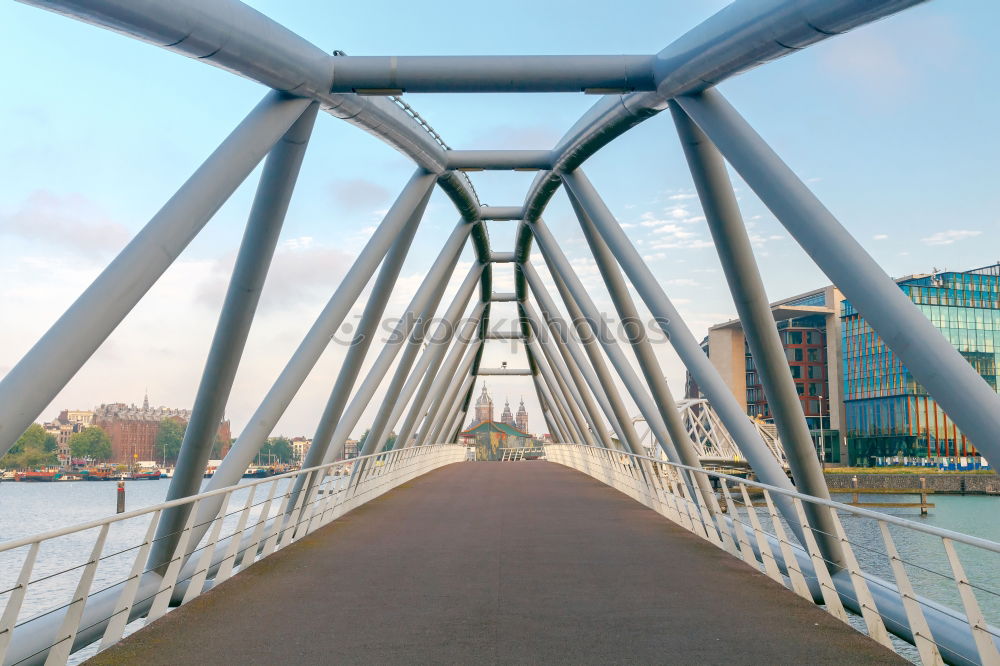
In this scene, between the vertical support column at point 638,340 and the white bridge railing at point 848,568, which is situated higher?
the vertical support column at point 638,340

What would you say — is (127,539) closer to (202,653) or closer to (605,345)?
(605,345)

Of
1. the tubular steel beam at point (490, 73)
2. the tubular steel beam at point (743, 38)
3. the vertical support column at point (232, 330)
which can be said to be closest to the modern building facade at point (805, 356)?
the tubular steel beam at point (490, 73)

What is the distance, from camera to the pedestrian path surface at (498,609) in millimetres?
5645

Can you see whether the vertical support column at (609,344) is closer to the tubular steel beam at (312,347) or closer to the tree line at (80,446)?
the tubular steel beam at (312,347)

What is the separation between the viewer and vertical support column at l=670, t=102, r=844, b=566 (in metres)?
9.42

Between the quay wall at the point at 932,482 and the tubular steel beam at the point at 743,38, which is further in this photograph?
the quay wall at the point at 932,482

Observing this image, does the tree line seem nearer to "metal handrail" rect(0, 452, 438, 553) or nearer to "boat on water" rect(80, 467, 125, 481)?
"boat on water" rect(80, 467, 125, 481)

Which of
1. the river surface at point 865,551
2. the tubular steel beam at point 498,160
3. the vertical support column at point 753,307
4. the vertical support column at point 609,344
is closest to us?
the vertical support column at point 753,307

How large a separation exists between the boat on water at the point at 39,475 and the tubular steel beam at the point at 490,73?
469 feet

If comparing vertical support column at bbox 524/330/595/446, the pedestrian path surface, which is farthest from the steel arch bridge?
vertical support column at bbox 524/330/595/446

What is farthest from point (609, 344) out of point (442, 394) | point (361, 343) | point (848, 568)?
point (442, 394)

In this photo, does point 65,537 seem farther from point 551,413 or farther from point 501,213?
point 501,213

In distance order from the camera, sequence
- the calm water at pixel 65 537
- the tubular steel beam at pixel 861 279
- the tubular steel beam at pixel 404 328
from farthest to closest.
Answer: the calm water at pixel 65 537 → the tubular steel beam at pixel 404 328 → the tubular steel beam at pixel 861 279

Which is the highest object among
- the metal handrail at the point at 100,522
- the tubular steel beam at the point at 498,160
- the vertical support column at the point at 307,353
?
the tubular steel beam at the point at 498,160
